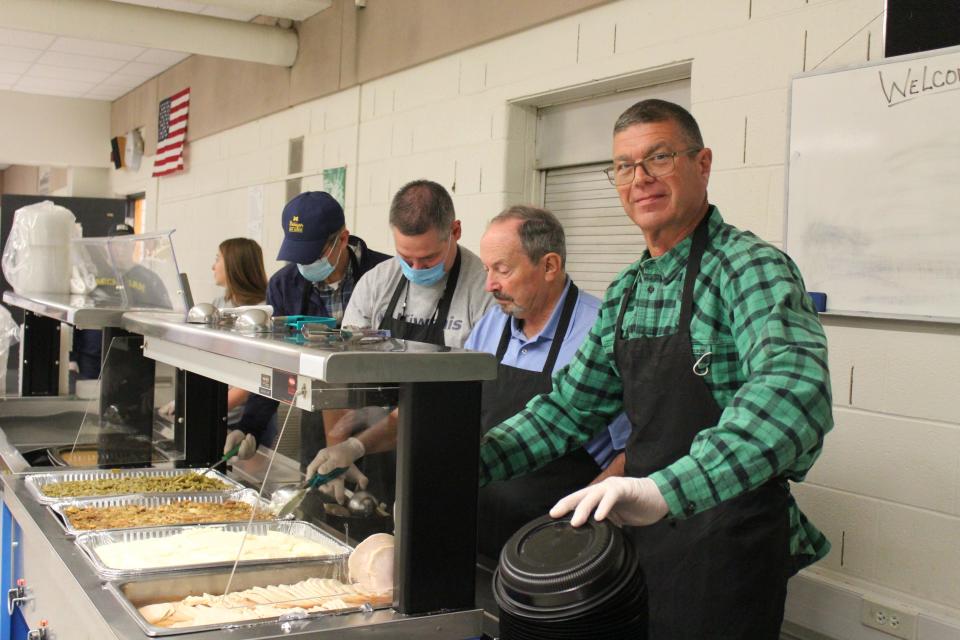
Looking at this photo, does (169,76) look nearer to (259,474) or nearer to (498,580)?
(259,474)

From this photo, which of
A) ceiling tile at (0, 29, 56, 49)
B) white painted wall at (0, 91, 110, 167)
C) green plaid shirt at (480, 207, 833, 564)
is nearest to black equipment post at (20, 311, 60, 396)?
green plaid shirt at (480, 207, 833, 564)

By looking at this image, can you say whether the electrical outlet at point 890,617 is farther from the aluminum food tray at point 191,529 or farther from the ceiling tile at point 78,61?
the ceiling tile at point 78,61

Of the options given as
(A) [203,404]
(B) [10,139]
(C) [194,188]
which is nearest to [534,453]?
(A) [203,404]

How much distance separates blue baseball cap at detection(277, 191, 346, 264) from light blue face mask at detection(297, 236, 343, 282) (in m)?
0.05

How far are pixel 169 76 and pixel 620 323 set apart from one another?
8.30 metres

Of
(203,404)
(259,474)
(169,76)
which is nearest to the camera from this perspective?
(259,474)

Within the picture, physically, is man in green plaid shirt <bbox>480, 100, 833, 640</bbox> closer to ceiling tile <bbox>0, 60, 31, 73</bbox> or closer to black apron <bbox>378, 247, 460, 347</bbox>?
black apron <bbox>378, 247, 460, 347</bbox>

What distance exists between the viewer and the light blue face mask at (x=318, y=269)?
345 cm

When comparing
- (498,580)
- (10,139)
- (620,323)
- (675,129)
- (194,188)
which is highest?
(10,139)

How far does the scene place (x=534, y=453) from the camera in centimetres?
179

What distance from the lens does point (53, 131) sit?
10.6 metres

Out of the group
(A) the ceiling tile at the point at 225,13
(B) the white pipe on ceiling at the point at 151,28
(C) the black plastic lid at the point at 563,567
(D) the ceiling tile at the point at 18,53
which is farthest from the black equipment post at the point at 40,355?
(D) the ceiling tile at the point at 18,53

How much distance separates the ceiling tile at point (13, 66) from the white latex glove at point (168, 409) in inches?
292

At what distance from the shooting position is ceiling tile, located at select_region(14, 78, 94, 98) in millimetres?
9716
